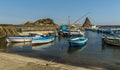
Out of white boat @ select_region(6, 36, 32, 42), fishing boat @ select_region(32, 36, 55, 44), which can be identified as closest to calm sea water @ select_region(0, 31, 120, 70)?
fishing boat @ select_region(32, 36, 55, 44)

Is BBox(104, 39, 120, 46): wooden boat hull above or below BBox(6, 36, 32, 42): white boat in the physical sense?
below

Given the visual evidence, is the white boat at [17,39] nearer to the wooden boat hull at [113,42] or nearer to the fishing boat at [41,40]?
the fishing boat at [41,40]

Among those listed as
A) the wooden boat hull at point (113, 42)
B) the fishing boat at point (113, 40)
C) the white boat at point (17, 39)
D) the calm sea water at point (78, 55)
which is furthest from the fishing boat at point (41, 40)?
the wooden boat hull at point (113, 42)

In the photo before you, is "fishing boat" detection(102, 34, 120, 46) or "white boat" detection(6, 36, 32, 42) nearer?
"fishing boat" detection(102, 34, 120, 46)

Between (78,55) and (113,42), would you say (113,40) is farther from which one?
(78,55)

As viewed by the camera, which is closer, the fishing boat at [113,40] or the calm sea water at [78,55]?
the calm sea water at [78,55]

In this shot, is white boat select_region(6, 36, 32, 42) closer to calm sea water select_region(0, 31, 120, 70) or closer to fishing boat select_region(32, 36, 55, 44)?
fishing boat select_region(32, 36, 55, 44)

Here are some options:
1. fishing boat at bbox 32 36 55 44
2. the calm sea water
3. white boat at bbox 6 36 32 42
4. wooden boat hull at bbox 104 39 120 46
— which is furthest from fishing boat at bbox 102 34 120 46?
white boat at bbox 6 36 32 42

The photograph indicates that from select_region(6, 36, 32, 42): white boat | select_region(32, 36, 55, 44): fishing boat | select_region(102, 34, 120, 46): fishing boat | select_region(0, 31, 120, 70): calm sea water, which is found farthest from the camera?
select_region(6, 36, 32, 42): white boat

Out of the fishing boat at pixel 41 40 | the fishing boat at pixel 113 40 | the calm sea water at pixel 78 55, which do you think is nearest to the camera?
the calm sea water at pixel 78 55

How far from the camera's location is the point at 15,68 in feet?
52.0

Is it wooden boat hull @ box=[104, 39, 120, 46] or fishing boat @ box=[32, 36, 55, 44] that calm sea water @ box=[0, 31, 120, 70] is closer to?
wooden boat hull @ box=[104, 39, 120, 46]

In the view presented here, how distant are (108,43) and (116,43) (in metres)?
2.76

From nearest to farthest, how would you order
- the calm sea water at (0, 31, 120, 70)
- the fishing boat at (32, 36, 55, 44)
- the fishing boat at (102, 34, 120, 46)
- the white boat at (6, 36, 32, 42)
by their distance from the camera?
the calm sea water at (0, 31, 120, 70) < the fishing boat at (102, 34, 120, 46) < the fishing boat at (32, 36, 55, 44) < the white boat at (6, 36, 32, 42)
